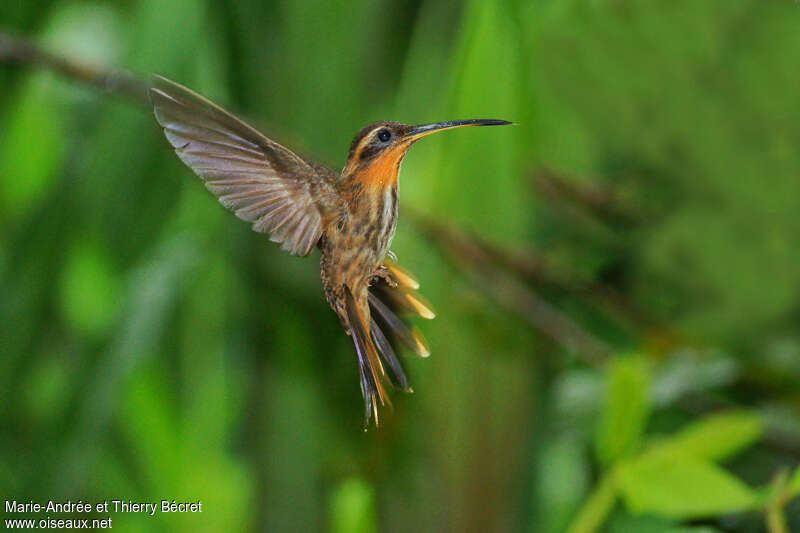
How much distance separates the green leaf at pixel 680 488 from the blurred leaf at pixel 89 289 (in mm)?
362

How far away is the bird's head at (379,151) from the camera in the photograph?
0.10 m

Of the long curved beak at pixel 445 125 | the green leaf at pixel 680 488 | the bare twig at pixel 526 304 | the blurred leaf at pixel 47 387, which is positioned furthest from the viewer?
the blurred leaf at pixel 47 387

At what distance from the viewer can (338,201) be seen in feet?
0.36

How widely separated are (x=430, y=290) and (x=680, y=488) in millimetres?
115

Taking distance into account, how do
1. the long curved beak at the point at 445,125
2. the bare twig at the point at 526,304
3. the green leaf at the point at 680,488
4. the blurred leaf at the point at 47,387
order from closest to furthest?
1. the long curved beak at the point at 445,125
2. the green leaf at the point at 680,488
3. the bare twig at the point at 526,304
4. the blurred leaf at the point at 47,387

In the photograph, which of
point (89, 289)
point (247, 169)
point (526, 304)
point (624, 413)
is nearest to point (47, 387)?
point (89, 289)

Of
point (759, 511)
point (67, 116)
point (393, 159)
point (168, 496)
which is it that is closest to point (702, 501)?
point (759, 511)

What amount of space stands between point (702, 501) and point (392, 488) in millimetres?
230

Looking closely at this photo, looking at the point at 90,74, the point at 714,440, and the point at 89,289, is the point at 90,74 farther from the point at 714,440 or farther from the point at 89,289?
the point at 89,289

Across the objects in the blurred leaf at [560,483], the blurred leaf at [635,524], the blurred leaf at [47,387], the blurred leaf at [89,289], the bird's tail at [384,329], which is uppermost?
the bird's tail at [384,329]

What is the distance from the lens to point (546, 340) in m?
0.53

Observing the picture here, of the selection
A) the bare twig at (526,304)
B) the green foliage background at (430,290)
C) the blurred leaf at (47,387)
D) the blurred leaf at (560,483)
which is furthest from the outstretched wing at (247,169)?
the blurred leaf at (47,387)

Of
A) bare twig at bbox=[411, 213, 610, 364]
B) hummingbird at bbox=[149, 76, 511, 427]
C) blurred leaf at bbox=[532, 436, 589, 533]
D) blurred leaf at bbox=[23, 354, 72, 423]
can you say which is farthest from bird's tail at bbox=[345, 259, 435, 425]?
blurred leaf at bbox=[23, 354, 72, 423]

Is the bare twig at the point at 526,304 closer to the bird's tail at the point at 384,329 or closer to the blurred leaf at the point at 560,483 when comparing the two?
the blurred leaf at the point at 560,483
